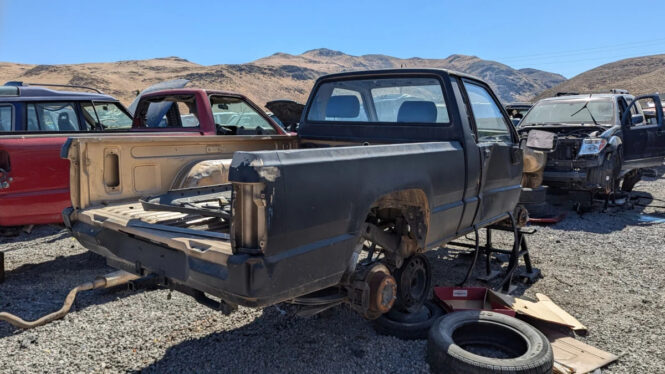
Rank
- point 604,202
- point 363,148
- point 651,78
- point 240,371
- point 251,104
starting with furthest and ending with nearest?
point 651,78, point 604,202, point 251,104, point 240,371, point 363,148

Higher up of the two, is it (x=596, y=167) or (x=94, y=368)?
(x=596, y=167)

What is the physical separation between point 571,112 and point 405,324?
712cm

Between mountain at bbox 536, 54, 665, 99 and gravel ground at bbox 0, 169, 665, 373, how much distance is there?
36371 mm

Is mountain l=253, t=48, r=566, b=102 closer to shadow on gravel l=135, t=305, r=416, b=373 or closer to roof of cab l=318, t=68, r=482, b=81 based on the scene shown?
roof of cab l=318, t=68, r=482, b=81

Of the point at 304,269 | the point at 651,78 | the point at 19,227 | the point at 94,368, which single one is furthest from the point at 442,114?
the point at 651,78

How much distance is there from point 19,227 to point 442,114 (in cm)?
430

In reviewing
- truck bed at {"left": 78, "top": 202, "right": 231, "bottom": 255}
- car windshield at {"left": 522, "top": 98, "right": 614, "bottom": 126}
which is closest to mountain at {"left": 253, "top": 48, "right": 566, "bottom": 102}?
car windshield at {"left": 522, "top": 98, "right": 614, "bottom": 126}

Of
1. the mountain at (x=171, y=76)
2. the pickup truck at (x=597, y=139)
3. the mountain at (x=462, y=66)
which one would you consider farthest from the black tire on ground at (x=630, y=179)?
the mountain at (x=462, y=66)

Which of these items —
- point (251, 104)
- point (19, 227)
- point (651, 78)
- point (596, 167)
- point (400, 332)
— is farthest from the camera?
point (651, 78)

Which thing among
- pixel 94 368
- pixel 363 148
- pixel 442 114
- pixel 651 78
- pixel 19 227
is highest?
pixel 651 78

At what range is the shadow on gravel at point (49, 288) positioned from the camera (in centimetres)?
390

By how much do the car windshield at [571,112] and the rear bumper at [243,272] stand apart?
7.69 meters

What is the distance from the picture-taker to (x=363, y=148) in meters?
2.66

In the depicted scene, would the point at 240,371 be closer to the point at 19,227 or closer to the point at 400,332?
the point at 400,332
